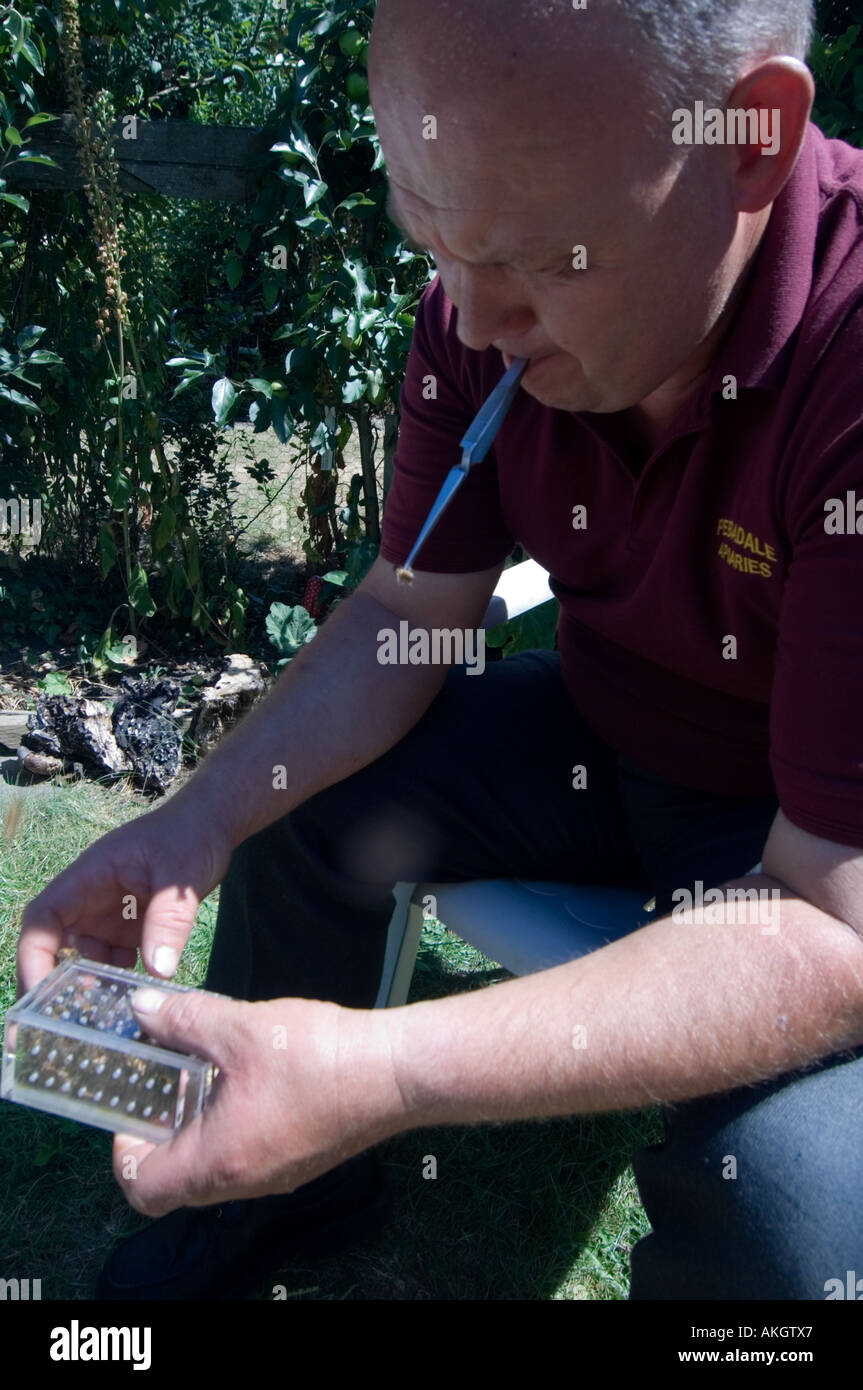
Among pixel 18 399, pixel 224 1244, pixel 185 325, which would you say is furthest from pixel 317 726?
pixel 185 325

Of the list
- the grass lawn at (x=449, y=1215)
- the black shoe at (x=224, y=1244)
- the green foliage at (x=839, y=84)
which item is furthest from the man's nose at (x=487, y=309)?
the green foliage at (x=839, y=84)

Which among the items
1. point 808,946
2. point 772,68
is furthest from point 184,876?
point 772,68

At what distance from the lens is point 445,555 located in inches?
61.4

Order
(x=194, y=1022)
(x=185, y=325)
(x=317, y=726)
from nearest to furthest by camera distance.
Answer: (x=194, y=1022) < (x=317, y=726) < (x=185, y=325)

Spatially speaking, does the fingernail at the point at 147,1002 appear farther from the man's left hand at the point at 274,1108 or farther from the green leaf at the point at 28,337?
the green leaf at the point at 28,337

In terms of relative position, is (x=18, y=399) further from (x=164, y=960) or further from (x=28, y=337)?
(x=164, y=960)

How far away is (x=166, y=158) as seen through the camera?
9.74ft

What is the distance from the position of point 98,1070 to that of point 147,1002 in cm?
8

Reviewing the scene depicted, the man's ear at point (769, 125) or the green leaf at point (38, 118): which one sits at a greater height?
the green leaf at point (38, 118)

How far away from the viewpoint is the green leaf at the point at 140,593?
316 cm

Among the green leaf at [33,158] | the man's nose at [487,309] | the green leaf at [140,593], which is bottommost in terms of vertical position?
the green leaf at [140,593]

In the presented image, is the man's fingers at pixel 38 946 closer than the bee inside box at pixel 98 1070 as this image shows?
No

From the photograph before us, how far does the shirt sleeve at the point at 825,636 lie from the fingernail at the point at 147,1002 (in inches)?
23.4
